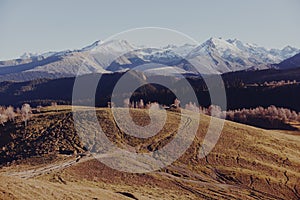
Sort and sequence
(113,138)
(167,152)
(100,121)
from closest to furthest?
(167,152)
(113,138)
(100,121)

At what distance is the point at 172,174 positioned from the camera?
72.1 m

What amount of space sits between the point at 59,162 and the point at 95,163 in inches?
306

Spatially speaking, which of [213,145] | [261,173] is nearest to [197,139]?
[213,145]

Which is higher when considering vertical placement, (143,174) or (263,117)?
(143,174)

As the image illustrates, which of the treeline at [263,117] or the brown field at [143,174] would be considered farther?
the treeline at [263,117]

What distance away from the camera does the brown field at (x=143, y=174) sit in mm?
56656

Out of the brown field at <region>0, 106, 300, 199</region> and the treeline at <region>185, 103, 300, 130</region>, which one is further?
the treeline at <region>185, 103, 300, 130</region>

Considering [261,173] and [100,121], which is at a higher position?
[100,121]

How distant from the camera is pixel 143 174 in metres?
69.9

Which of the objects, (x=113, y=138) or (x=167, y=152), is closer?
(x=167, y=152)

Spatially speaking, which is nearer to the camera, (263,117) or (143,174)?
(143,174)

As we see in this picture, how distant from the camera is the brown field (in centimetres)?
5666

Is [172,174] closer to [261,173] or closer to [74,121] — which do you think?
[261,173]

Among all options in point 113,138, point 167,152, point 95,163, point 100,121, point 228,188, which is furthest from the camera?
point 100,121
